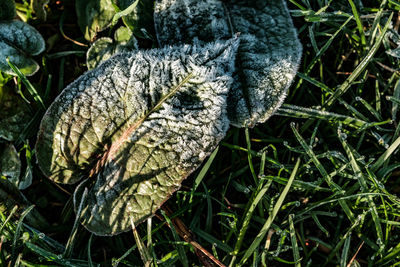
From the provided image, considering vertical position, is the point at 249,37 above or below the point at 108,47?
below

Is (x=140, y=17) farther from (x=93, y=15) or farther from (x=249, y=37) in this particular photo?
(x=249, y=37)

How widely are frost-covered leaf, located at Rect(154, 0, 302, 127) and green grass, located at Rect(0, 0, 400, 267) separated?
0.41 ft

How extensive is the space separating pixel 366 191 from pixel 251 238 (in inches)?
20.3

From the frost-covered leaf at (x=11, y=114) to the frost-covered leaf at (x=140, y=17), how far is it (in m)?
0.60

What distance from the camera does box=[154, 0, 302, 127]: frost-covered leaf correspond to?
1763 mm

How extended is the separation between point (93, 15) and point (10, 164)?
2.50 ft

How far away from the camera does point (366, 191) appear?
1.75 metres

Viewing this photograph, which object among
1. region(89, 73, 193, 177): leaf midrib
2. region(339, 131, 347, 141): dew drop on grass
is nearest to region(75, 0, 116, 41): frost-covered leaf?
region(89, 73, 193, 177): leaf midrib

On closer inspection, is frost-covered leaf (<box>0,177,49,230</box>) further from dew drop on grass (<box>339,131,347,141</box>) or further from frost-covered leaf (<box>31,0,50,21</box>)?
dew drop on grass (<box>339,131,347,141</box>)

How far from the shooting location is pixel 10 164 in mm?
1893

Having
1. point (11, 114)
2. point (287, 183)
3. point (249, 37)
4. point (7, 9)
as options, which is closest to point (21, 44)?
point (7, 9)

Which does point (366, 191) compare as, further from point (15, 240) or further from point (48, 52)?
point (48, 52)

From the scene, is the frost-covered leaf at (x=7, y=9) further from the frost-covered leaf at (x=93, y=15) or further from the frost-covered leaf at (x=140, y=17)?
the frost-covered leaf at (x=140, y=17)

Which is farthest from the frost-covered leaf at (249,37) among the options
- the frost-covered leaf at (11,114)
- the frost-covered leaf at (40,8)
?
the frost-covered leaf at (11,114)
